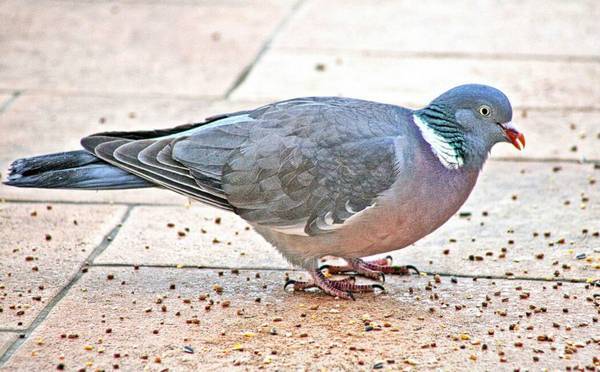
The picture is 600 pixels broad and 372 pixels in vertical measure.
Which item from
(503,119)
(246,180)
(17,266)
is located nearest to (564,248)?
(503,119)

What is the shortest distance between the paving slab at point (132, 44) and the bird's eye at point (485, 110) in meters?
3.28

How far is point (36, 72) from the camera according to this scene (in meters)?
7.94

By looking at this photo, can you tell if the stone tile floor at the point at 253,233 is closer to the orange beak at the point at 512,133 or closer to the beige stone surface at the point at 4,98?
the beige stone surface at the point at 4,98

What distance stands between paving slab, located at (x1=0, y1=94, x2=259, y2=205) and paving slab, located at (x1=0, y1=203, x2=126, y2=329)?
0.34 m

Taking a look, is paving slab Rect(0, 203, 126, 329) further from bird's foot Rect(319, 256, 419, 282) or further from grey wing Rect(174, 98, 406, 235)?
bird's foot Rect(319, 256, 419, 282)

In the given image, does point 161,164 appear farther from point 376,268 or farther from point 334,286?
point 376,268

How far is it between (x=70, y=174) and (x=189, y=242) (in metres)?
0.85

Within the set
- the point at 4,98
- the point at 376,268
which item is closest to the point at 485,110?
the point at 376,268

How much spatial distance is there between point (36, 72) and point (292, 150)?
3.96 meters

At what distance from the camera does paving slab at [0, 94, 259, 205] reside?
6397 mm

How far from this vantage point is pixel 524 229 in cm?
543

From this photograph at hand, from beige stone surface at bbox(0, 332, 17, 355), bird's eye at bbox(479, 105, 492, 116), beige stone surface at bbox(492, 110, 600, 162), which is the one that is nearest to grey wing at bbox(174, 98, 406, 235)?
bird's eye at bbox(479, 105, 492, 116)

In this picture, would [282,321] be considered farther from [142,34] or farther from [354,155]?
[142,34]

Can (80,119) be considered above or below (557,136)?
below
